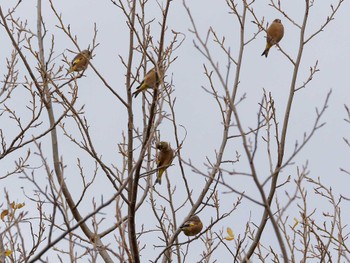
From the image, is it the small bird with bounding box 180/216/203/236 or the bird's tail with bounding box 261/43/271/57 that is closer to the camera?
the small bird with bounding box 180/216/203/236

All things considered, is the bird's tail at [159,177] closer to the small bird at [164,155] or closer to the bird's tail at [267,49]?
the small bird at [164,155]

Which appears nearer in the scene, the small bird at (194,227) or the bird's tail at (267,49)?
the small bird at (194,227)

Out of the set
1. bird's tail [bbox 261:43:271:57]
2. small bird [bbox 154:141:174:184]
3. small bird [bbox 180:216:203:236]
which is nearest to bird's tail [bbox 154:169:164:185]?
small bird [bbox 154:141:174:184]

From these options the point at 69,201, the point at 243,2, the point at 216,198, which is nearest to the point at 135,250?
the point at 69,201

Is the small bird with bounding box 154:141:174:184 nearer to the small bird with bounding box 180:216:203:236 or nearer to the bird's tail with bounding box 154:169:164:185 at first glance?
the bird's tail with bounding box 154:169:164:185

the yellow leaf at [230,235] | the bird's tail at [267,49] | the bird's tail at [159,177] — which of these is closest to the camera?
the yellow leaf at [230,235]

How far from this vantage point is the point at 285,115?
17.4 feet

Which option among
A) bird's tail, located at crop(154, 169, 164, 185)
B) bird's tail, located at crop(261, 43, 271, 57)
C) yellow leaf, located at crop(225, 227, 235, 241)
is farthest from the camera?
bird's tail, located at crop(261, 43, 271, 57)

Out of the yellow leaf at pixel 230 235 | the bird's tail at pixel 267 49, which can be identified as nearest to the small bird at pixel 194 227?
the yellow leaf at pixel 230 235

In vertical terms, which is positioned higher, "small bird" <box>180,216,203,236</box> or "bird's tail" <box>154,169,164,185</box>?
"bird's tail" <box>154,169,164,185</box>

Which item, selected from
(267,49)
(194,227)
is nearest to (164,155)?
(194,227)

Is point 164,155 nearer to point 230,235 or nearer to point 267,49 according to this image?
point 230,235

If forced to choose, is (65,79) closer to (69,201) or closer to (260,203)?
(69,201)

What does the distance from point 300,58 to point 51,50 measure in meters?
2.31
